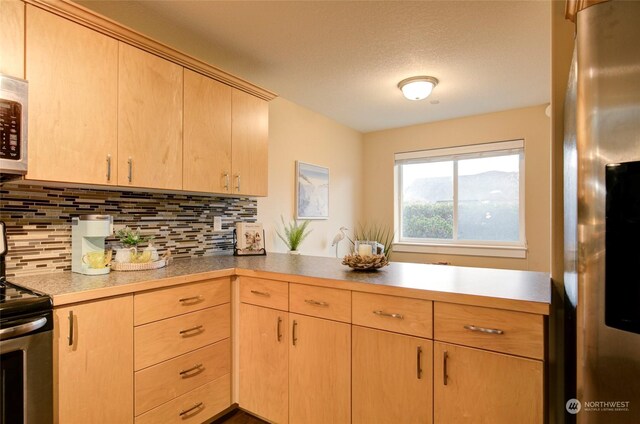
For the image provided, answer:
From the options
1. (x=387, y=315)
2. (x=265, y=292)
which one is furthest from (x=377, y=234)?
(x=387, y=315)

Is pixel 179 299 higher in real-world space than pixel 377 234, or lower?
lower

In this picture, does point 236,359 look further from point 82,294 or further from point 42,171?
point 42,171

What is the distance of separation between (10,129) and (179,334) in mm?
1144

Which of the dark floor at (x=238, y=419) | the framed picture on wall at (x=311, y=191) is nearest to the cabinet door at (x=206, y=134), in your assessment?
the framed picture on wall at (x=311, y=191)

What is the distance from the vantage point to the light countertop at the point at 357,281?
123cm

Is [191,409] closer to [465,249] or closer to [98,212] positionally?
[98,212]

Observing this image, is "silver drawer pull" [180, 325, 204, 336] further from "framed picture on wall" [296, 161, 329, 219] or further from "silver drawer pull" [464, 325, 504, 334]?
"framed picture on wall" [296, 161, 329, 219]

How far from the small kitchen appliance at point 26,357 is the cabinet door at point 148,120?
0.71 meters

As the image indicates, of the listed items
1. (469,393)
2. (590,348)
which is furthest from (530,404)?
(590,348)

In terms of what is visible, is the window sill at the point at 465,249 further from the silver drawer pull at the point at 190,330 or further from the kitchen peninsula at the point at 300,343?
the silver drawer pull at the point at 190,330

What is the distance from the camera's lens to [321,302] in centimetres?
159

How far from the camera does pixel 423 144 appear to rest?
415 cm

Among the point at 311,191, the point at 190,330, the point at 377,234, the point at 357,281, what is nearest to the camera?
the point at 357,281

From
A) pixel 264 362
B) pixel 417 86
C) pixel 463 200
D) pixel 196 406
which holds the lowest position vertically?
pixel 196 406
